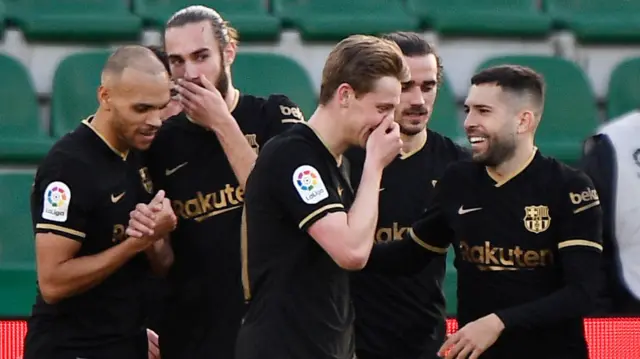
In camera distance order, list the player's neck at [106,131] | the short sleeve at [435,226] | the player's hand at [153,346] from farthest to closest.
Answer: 1. the player's hand at [153,346]
2. the short sleeve at [435,226]
3. the player's neck at [106,131]

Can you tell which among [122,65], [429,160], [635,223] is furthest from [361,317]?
[635,223]

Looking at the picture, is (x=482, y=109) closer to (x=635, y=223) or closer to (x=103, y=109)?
(x=103, y=109)

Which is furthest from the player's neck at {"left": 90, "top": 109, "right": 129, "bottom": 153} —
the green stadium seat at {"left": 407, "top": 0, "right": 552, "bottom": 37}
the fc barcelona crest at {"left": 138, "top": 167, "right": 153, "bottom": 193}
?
the green stadium seat at {"left": 407, "top": 0, "right": 552, "bottom": 37}

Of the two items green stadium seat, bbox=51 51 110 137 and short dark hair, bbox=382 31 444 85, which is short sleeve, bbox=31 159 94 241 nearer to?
short dark hair, bbox=382 31 444 85

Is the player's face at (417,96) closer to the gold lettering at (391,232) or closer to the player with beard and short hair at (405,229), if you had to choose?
the player with beard and short hair at (405,229)

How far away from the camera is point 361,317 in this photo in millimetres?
4359

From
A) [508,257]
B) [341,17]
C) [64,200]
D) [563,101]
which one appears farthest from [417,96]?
[563,101]

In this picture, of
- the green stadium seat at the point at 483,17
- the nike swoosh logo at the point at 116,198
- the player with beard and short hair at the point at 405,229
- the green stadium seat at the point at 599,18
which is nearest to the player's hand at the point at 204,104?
the nike swoosh logo at the point at 116,198

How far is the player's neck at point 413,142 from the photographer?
14.7 feet

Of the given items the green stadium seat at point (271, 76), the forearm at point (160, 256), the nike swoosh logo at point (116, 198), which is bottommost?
the forearm at point (160, 256)

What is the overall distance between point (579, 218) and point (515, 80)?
0.53 m

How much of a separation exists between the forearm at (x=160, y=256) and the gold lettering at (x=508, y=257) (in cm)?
98

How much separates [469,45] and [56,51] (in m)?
2.55

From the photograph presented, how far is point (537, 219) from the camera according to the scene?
389cm
